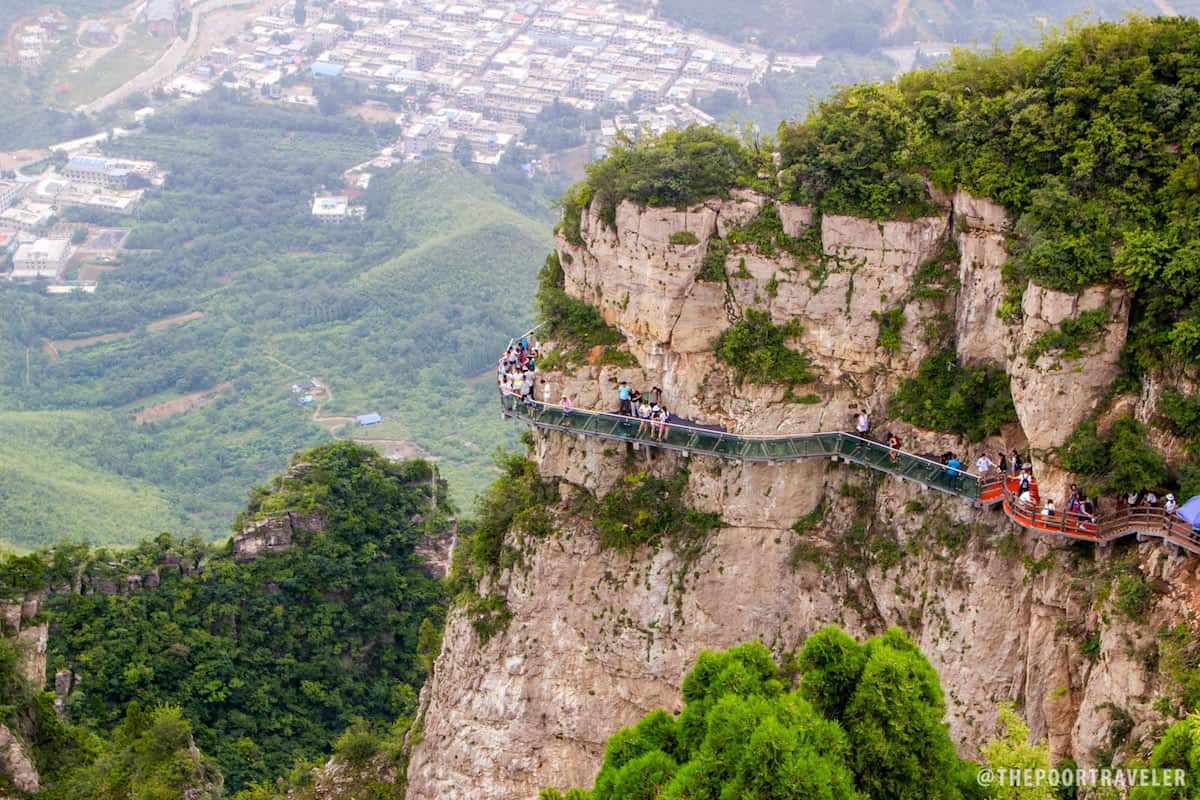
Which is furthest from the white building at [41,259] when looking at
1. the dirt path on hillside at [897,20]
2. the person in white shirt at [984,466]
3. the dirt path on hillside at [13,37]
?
the person in white shirt at [984,466]

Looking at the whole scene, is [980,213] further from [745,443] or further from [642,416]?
[642,416]

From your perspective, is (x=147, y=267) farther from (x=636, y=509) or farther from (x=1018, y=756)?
(x=1018, y=756)

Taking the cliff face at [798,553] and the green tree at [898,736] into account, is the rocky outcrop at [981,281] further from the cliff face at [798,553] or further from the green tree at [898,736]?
the green tree at [898,736]

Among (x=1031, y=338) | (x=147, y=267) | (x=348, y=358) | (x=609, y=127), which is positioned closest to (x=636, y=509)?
(x=1031, y=338)

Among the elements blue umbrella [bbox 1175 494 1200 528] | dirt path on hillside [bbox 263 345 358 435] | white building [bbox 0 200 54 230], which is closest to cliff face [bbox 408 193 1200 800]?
blue umbrella [bbox 1175 494 1200 528]

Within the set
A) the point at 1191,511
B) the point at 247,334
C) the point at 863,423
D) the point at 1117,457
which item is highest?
the point at 1117,457

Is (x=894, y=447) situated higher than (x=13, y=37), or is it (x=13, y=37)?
→ (x=894, y=447)

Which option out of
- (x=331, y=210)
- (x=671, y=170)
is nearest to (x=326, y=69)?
(x=331, y=210)

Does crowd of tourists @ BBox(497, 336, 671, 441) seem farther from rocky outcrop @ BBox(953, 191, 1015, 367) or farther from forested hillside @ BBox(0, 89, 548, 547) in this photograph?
forested hillside @ BBox(0, 89, 548, 547)
